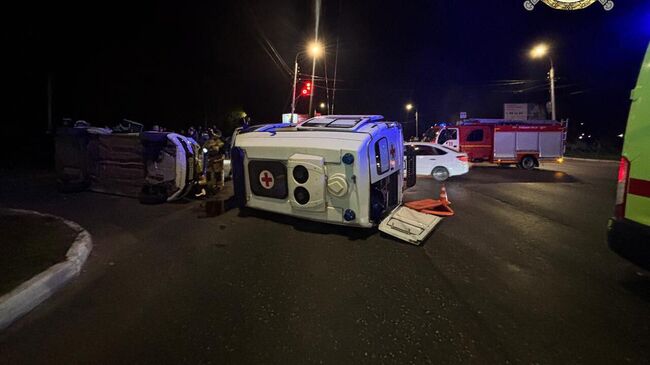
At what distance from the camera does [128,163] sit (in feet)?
30.5

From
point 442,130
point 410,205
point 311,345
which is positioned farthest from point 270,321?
point 442,130

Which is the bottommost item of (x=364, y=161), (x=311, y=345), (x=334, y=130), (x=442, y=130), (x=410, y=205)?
(x=311, y=345)

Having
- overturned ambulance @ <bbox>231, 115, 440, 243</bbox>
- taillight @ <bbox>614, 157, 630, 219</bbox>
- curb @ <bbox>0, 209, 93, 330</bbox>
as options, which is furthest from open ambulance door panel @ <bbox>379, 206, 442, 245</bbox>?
curb @ <bbox>0, 209, 93, 330</bbox>

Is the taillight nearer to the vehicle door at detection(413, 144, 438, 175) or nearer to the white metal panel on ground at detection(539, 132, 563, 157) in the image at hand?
the vehicle door at detection(413, 144, 438, 175)

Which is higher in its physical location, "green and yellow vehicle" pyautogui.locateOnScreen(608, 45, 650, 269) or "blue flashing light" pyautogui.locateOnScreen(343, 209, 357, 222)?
"green and yellow vehicle" pyautogui.locateOnScreen(608, 45, 650, 269)

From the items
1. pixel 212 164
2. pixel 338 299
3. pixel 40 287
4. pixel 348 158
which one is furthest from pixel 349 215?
pixel 212 164

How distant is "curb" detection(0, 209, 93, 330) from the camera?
3406 mm

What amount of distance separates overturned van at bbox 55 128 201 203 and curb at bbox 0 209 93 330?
3852 mm

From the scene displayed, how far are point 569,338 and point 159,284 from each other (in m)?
4.10

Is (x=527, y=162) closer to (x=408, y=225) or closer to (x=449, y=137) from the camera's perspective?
(x=449, y=137)

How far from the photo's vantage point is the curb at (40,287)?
11.2 ft

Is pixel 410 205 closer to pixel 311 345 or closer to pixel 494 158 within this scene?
pixel 311 345

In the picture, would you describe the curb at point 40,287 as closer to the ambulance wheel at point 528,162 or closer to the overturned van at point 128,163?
the overturned van at point 128,163

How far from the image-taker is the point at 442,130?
20219mm
